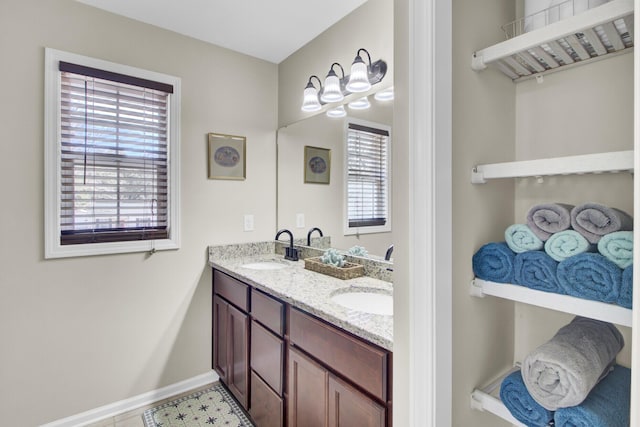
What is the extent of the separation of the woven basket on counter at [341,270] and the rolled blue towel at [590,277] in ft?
3.86

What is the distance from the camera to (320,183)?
2.27m

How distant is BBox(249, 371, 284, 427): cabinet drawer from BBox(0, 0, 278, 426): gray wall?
72cm

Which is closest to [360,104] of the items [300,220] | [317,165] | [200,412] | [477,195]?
[317,165]

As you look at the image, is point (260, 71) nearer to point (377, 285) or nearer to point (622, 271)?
point (377, 285)

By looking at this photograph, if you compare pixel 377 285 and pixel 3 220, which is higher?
pixel 3 220

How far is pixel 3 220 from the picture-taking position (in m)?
1.72

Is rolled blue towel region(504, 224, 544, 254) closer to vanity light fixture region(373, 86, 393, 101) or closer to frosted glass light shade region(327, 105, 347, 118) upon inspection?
vanity light fixture region(373, 86, 393, 101)

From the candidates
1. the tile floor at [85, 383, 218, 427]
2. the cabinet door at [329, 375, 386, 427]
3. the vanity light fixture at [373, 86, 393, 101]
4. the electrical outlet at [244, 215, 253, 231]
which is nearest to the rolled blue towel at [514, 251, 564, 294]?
the cabinet door at [329, 375, 386, 427]

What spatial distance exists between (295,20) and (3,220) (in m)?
2.00

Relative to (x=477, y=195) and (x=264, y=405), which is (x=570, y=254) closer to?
(x=477, y=195)

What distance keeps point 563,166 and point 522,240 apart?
22 cm

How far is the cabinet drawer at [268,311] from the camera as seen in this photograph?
5.23ft

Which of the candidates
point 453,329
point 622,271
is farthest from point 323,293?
point 622,271

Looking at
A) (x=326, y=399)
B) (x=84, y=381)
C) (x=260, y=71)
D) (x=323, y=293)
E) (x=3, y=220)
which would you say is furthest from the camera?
(x=260, y=71)
